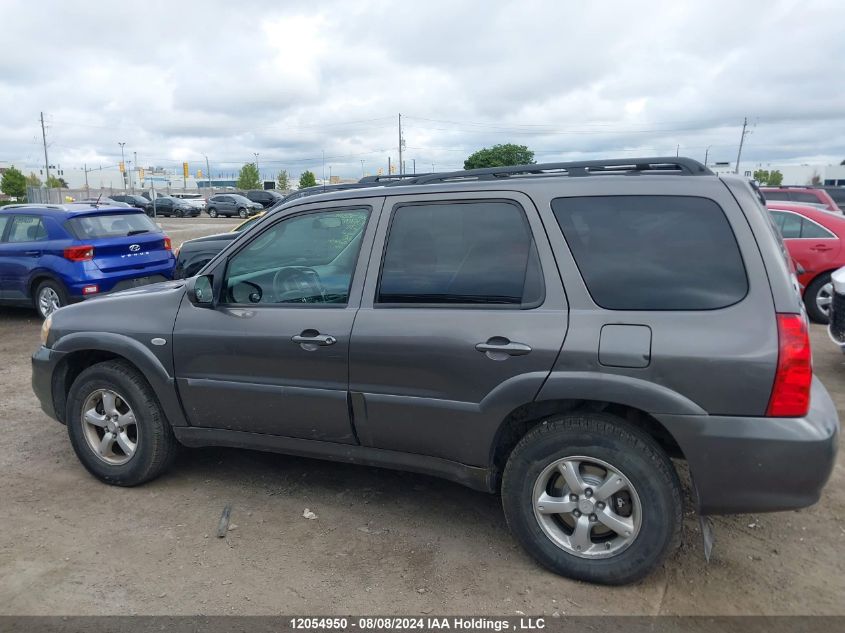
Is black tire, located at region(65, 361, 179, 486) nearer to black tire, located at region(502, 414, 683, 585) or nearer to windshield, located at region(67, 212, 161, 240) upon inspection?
black tire, located at region(502, 414, 683, 585)

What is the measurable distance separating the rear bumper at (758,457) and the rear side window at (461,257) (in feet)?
2.95

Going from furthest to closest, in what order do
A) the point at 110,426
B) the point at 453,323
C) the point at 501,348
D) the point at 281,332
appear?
the point at 110,426 < the point at 281,332 < the point at 453,323 < the point at 501,348

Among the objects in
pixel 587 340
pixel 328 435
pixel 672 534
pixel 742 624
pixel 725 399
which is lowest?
pixel 742 624

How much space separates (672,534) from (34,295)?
29.4 feet

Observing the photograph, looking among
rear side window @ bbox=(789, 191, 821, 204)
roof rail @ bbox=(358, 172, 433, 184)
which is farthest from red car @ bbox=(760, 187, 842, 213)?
roof rail @ bbox=(358, 172, 433, 184)

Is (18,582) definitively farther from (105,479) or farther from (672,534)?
(672,534)

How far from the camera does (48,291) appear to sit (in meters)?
8.96

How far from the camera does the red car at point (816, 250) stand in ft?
28.7

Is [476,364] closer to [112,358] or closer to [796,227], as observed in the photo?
[112,358]

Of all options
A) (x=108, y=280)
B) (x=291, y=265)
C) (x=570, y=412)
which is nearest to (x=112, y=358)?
(x=291, y=265)

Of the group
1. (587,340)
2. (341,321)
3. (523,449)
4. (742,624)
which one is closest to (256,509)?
(341,321)

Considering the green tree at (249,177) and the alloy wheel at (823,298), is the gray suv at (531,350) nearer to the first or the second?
the alloy wheel at (823,298)

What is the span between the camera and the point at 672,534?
9.49 feet

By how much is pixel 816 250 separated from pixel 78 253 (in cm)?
968
